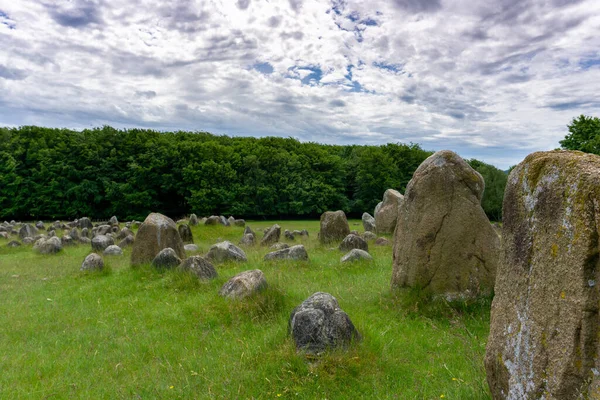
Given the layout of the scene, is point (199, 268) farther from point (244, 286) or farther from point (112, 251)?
point (112, 251)

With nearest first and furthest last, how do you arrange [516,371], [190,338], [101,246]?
1. [516,371]
2. [190,338]
3. [101,246]

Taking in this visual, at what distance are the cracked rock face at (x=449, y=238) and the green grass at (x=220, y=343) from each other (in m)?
0.38

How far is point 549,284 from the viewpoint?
3.44 m

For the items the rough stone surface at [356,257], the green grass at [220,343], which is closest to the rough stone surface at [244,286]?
the green grass at [220,343]

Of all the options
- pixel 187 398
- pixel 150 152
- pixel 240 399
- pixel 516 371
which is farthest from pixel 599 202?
pixel 150 152

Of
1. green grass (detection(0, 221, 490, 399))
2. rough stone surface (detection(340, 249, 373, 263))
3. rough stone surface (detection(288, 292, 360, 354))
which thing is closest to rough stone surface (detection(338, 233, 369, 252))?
rough stone surface (detection(340, 249, 373, 263))

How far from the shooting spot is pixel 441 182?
810 cm

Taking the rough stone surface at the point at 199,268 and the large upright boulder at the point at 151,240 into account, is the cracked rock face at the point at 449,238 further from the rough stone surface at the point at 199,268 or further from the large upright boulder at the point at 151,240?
the large upright boulder at the point at 151,240

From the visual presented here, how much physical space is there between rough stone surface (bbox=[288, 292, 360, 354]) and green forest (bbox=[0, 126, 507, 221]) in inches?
1527

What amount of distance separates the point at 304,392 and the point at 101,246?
48.4 feet

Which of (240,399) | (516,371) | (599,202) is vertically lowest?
(240,399)

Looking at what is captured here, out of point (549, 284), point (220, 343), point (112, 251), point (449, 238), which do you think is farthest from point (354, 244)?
point (549, 284)

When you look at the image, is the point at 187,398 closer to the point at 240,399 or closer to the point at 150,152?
the point at 240,399

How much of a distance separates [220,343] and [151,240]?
7.07m
